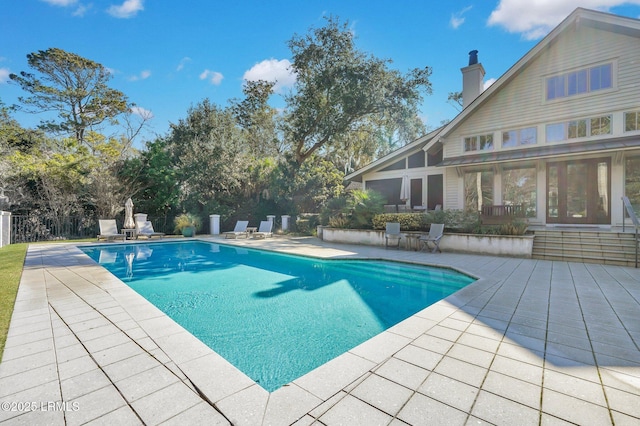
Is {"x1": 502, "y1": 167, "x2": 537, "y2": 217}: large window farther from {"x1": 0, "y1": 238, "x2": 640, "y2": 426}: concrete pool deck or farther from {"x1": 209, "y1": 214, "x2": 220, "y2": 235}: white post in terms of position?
{"x1": 209, "y1": 214, "x2": 220, "y2": 235}: white post

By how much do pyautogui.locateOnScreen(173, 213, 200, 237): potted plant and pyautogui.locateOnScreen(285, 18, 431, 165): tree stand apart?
8.43 meters

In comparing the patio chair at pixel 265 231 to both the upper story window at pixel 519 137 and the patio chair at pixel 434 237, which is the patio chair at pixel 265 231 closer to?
the patio chair at pixel 434 237

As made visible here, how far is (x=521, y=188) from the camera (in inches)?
505

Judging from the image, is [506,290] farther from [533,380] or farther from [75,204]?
[75,204]

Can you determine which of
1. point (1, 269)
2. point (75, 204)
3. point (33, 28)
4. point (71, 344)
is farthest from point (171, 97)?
point (71, 344)

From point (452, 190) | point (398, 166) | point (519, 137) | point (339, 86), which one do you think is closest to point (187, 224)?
point (339, 86)

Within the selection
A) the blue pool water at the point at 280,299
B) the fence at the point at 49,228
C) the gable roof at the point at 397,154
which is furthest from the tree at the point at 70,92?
the gable roof at the point at 397,154

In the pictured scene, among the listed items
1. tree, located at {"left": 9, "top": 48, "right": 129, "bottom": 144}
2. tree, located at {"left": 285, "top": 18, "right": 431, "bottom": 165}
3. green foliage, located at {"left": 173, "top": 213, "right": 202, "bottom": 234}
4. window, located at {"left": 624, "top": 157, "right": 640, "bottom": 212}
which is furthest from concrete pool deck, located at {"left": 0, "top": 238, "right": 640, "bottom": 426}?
tree, located at {"left": 9, "top": 48, "right": 129, "bottom": 144}

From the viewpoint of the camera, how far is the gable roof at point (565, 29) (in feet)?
33.7

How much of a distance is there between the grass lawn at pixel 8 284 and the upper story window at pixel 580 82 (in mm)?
17027

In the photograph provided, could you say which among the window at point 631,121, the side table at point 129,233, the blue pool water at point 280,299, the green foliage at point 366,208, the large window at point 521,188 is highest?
the window at point 631,121

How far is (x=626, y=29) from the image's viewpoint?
1038 cm

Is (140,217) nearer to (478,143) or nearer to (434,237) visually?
(434,237)

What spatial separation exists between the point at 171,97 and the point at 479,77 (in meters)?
20.3
